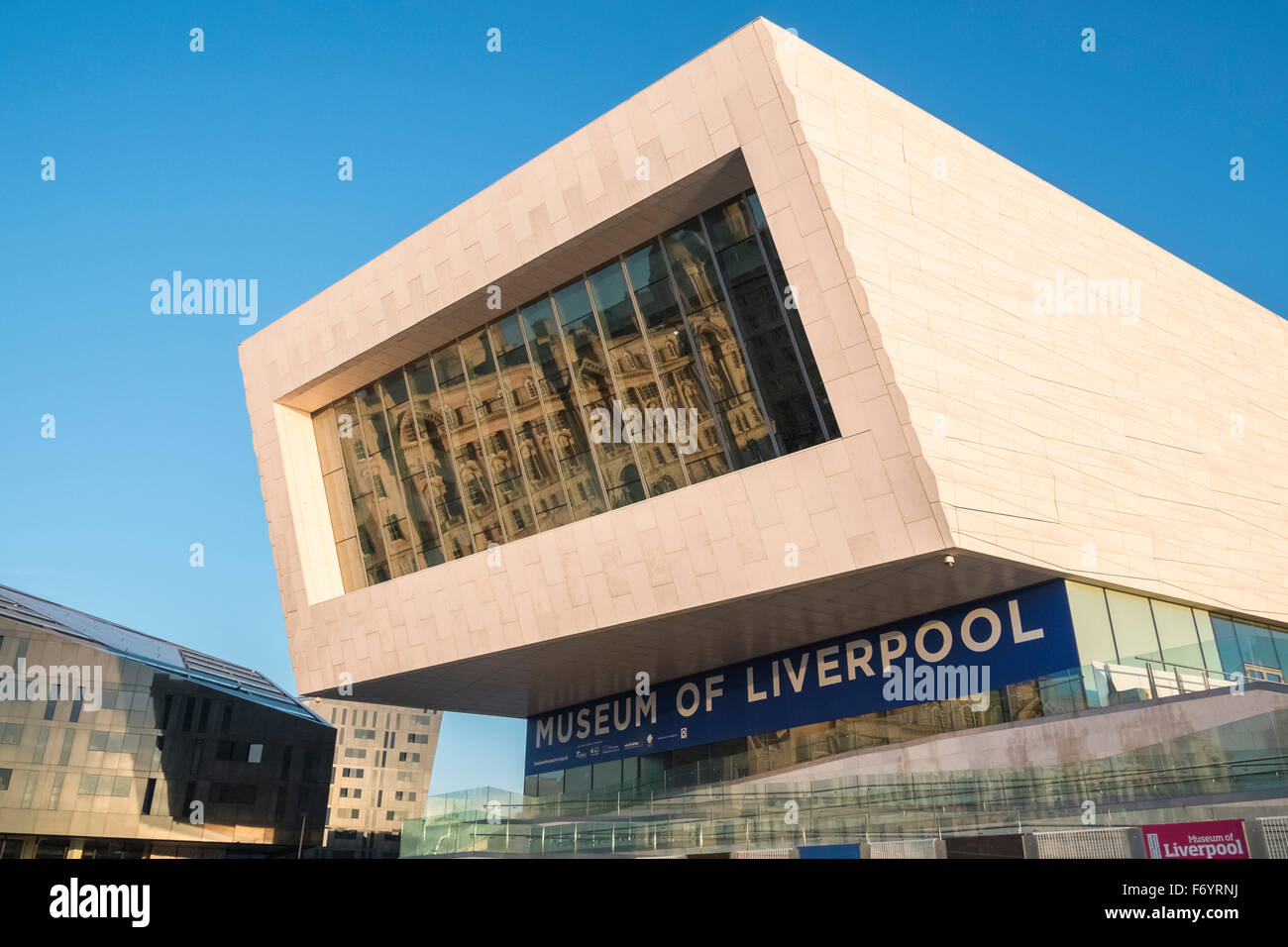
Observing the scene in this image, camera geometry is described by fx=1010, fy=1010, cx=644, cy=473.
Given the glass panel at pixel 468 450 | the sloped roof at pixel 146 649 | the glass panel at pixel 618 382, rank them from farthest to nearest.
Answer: the sloped roof at pixel 146 649
the glass panel at pixel 468 450
the glass panel at pixel 618 382

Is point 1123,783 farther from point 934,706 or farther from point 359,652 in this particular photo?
point 359,652

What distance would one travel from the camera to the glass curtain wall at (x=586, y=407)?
69.8ft

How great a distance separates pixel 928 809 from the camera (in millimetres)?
17344

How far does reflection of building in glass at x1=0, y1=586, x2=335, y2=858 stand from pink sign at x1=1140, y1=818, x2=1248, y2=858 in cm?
3746

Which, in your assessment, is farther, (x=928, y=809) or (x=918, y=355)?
(x=918, y=355)

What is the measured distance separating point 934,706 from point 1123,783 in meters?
5.83

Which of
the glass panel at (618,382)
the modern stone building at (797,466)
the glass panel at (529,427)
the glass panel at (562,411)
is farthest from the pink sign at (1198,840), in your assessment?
the glass panel at (529,427)

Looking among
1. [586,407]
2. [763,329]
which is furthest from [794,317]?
[586,407]

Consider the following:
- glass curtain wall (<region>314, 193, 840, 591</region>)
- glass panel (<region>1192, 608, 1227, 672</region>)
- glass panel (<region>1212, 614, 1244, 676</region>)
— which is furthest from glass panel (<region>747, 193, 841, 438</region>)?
glass panel (<region>1212, 614, 1244, 676</region>)

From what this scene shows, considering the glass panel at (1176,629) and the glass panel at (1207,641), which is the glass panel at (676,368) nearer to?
the glass panel at (1176,629)

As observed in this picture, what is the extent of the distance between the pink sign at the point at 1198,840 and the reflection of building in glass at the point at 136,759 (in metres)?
37.5

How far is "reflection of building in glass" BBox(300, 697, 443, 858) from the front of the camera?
4341 inches

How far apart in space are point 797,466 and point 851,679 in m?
6.39
